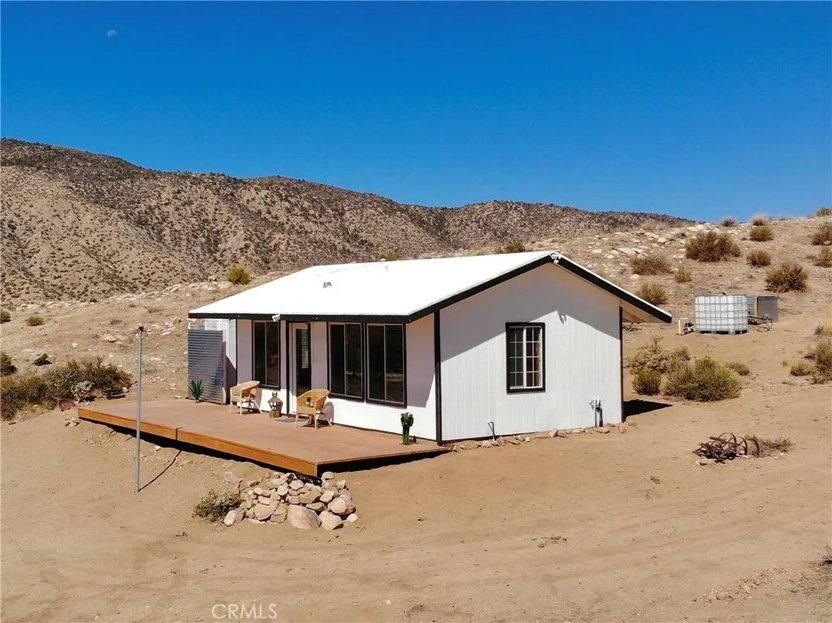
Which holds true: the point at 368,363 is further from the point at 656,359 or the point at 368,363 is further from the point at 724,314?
the point at 724,314

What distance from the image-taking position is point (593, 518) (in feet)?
36.8

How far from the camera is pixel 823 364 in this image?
2030cm

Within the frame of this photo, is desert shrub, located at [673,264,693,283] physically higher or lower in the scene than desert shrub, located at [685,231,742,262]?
lower

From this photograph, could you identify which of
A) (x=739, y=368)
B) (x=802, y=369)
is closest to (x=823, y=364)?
(x=802, y=369)

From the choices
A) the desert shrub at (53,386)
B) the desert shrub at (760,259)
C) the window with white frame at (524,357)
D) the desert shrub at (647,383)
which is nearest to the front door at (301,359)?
the window with white frame at (524,357)

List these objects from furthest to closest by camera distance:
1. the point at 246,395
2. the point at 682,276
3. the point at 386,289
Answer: the point at 682,276 < the point at 246,395 < the point at 386,289

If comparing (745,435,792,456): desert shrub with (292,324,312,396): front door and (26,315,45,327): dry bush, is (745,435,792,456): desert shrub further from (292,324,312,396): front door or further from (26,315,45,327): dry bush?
(26,315,45,327): dry bush

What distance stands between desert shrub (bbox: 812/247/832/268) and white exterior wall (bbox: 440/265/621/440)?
2082 centimetres

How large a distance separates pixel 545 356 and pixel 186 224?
54.4 metres

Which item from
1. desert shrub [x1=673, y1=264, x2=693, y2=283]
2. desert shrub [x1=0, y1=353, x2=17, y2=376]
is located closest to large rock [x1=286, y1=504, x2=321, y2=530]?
desert shrub [x1=0, y1=353, x2=17, y2=376]

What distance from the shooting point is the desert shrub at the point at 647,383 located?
69.3 feet

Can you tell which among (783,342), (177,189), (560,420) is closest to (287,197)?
(177,189)

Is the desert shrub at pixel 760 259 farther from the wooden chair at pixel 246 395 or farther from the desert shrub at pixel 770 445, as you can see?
the wooden chair at pixel 246 395

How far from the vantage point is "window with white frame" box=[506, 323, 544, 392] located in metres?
15.1
